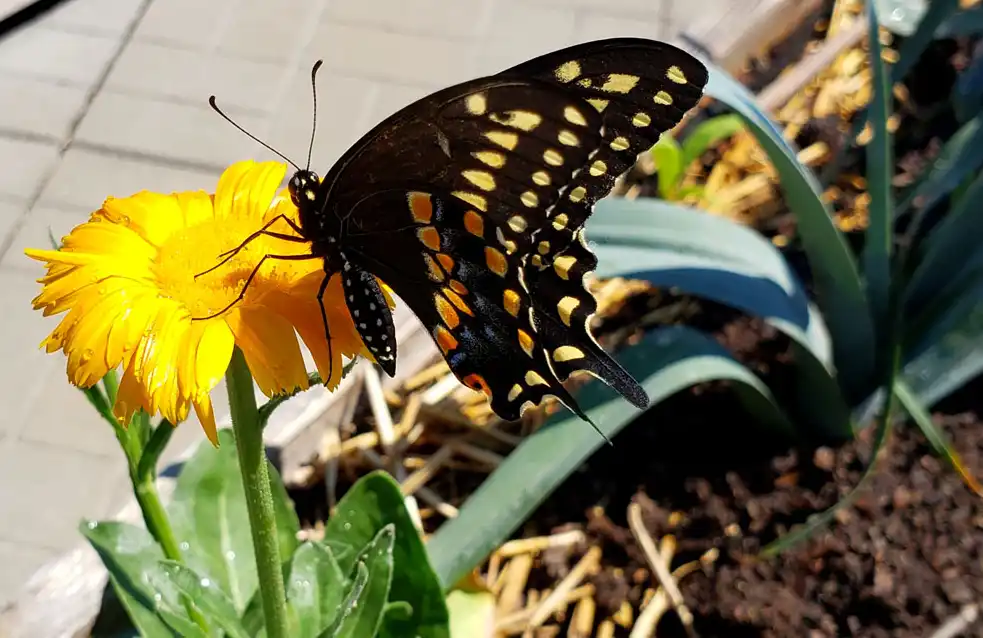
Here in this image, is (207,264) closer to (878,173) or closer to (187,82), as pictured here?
(878,173)

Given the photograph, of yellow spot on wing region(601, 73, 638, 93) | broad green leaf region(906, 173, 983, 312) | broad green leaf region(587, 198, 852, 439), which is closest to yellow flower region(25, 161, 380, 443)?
yellow spot on wing region(601, 73, 638, 93)

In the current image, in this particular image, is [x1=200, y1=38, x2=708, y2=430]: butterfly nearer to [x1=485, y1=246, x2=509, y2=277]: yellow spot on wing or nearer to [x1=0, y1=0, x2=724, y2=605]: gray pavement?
[x1=485, y1=246, x2=509, y2=277]: yellow spot on wing

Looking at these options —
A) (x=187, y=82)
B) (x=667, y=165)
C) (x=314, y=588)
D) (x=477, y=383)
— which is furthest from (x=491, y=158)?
(x=187, y=82)

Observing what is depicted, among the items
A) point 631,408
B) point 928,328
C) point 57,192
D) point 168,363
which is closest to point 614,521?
point 631,408

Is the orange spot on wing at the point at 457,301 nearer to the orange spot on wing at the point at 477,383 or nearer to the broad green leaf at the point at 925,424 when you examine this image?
the orange spot on wing at the point at 477,383

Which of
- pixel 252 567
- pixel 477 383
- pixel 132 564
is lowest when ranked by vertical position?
pixel 252 567

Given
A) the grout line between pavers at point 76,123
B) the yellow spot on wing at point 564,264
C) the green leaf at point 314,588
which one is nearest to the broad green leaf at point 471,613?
the green leaf at point 314,588
